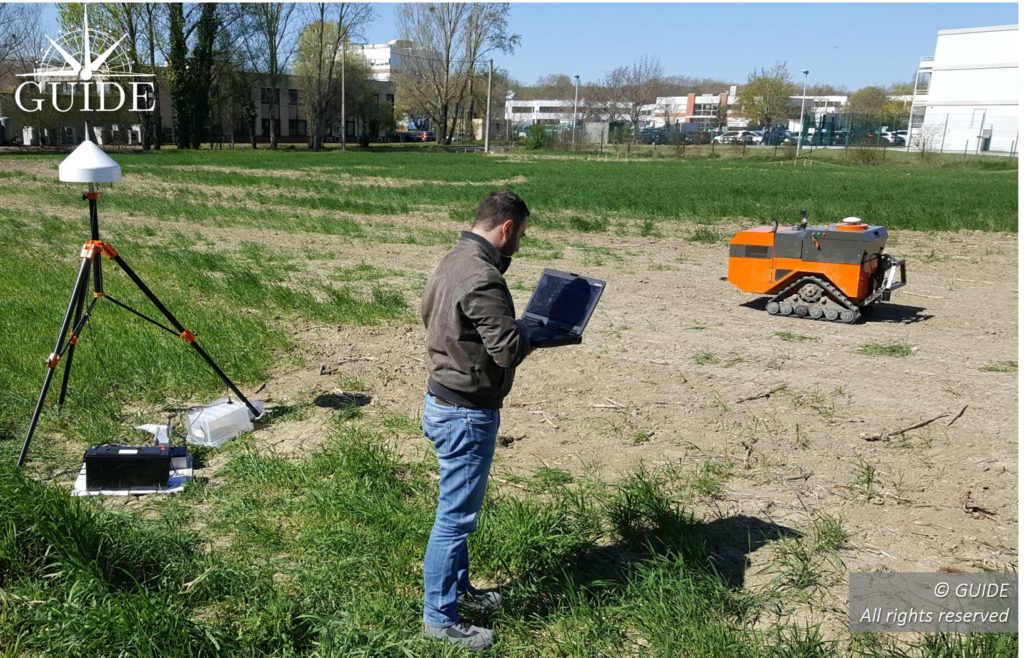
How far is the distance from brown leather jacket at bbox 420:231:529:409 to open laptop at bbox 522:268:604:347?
38 cm

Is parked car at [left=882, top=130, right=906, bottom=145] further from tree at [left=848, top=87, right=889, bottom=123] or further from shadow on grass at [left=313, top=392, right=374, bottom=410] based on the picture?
shadow on grass at [left=313, top=392, right=374, bottom=410]

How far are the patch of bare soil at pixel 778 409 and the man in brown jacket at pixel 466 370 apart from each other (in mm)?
1624

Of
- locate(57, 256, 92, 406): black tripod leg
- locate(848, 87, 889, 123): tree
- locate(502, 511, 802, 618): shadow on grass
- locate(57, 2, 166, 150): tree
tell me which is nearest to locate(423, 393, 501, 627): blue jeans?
locate(502, 511, 802, 618): shadow on grass

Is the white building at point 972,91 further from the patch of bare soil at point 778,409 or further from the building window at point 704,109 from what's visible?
the patch of bare soil at point 778,409

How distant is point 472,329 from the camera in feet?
10.7

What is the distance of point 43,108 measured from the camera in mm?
53156

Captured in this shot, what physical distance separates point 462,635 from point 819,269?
7.34 metres

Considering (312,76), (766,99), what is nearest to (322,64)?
(312,76)

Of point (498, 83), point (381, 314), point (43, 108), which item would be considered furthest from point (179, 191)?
point (498, 83)

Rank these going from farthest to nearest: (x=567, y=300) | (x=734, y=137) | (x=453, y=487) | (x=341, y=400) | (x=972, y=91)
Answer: (x=734, y=137) → (x=972, y=91) → (x=341, y=400) → (x=567, y=300) → (x=453, y=487)

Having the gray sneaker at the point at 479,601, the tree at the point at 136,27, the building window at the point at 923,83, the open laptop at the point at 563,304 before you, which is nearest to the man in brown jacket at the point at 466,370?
the gray sneaker at the point at 479,601

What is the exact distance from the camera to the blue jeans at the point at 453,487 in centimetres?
333

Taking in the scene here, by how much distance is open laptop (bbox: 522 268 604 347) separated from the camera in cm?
367

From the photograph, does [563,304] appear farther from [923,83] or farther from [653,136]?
[923,83]
